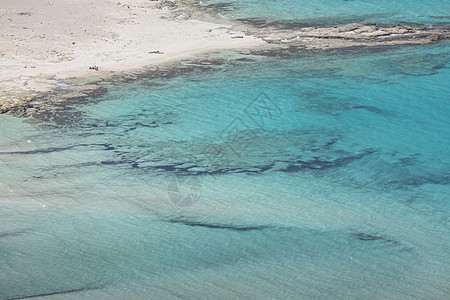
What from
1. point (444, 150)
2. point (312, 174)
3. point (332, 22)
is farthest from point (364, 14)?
point (312, 174)

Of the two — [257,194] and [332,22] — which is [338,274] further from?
[332,22]

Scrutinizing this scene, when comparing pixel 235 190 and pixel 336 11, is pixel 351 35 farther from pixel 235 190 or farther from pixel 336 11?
pixel 235 190

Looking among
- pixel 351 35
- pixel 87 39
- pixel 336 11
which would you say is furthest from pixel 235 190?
pixel 336 11

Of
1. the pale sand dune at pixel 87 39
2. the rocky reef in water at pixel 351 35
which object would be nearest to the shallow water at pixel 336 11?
the rocky reef in water at pixel 351 35

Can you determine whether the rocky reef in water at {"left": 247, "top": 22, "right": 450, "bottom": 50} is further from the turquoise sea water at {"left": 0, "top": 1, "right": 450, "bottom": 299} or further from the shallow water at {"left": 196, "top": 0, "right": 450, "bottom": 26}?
the turquoise sea water at {"left": 0, "top": 1, "right": 450, "bottom": 299}

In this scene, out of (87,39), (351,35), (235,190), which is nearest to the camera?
(235,190)

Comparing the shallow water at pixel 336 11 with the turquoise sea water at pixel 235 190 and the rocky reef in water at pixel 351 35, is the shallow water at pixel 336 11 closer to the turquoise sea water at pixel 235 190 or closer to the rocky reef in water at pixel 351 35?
the rocky reef in water at pixel 351 35
